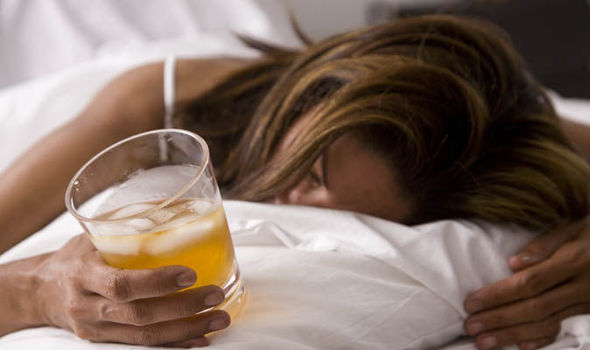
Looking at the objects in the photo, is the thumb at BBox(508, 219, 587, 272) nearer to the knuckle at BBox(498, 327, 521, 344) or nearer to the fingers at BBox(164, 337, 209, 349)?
the knuckle at BBox(498, 327, 521, 344)

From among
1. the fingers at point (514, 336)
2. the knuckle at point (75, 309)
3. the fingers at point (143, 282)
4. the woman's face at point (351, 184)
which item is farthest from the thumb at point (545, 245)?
the knuckle at point (75, 309)

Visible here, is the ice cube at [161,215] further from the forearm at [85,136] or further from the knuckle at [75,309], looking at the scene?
the forearm at [85,136]

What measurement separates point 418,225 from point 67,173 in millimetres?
752

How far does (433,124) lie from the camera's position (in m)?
1.04

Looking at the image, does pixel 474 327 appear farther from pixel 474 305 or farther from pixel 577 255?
pixel 577 255

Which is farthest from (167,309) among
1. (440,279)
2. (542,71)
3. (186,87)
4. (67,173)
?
(542,71)

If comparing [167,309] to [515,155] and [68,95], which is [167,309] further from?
[68,95]

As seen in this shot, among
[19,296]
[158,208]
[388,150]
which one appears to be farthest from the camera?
[388,150]

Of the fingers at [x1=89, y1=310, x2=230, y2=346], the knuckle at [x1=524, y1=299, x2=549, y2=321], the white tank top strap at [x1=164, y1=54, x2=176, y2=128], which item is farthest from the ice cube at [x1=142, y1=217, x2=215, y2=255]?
the white tank top strap at [x1=164, y1=54, x2=176, y2=128]

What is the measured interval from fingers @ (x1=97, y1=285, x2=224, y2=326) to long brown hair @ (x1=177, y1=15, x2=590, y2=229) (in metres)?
0.33

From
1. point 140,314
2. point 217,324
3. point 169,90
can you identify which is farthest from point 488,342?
point 169,90

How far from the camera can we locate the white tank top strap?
1.39 metres

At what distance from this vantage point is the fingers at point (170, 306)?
73 centimetres

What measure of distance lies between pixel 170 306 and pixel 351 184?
1.37ft
